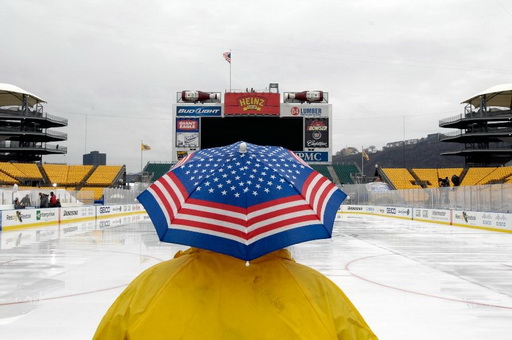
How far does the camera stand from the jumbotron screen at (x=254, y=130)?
102 ft

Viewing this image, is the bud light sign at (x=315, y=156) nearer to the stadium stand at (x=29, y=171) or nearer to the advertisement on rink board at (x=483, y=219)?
the advertisement on rink board at (x=483, y=219)

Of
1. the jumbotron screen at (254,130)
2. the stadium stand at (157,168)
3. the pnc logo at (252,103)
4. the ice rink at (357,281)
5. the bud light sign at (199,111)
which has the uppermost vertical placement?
the pnc logo at (252,103)

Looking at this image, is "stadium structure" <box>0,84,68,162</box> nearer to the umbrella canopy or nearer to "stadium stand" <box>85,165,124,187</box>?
the umbrella canopy

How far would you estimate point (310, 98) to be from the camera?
109ft

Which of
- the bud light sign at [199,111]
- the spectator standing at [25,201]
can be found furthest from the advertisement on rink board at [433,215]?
the spectator standing at [25,201]

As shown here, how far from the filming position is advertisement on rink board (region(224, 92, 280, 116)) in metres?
31.0

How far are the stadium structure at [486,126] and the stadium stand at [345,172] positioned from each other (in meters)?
13.3

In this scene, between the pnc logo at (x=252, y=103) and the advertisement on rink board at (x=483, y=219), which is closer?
the advertisement on rink board at (x=483, y=219)

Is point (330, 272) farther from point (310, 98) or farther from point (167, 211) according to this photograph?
point (310, 98)

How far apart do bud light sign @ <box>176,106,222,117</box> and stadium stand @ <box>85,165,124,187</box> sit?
2743 cm

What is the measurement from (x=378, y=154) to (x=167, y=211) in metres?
167

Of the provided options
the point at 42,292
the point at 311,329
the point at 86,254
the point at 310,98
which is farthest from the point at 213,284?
the point at 310,98

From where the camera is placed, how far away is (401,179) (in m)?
57.0

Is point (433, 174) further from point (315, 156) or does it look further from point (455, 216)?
point (455, 216)
